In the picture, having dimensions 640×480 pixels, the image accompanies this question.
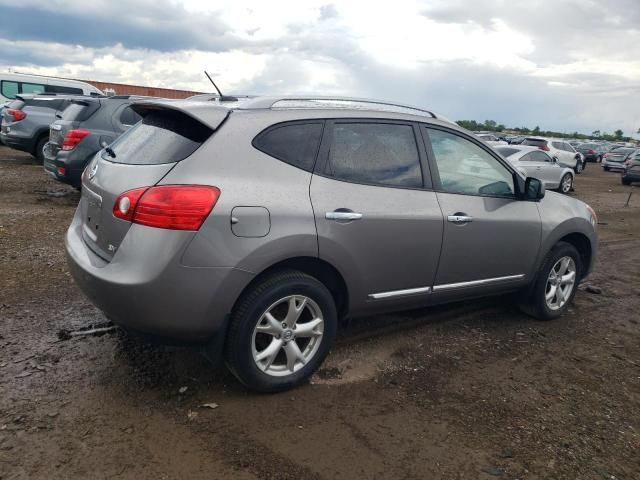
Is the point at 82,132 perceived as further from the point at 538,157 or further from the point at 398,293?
the point at 538,157

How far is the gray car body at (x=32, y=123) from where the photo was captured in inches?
518

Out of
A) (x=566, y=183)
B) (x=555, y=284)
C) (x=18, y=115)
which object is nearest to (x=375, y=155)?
(x=555, y=284)

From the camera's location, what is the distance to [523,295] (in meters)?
4.76

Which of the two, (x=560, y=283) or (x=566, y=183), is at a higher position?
(x=560, y=283)

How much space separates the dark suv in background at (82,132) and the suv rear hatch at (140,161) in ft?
16.2

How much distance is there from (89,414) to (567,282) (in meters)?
4.06

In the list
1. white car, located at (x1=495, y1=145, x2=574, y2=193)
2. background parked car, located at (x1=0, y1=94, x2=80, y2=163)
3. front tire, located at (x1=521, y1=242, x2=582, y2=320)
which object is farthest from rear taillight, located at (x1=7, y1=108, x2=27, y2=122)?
front tire, located at (x1=521, y1=242, x2=582, y2=320)

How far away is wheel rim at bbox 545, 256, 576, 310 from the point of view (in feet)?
15.7

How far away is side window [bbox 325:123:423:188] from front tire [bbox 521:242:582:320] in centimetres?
170

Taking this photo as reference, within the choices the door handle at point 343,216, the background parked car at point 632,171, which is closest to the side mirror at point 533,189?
the door handle at point 343,216

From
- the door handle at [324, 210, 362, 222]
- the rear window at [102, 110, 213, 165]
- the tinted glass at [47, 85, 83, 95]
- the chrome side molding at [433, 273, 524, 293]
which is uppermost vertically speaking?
the rear window at [102, 110, 213, 165]

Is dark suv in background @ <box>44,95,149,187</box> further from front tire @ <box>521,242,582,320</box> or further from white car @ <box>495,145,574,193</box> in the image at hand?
white car @ <box>495,145,574,193</box>

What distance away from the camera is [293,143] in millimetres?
3260

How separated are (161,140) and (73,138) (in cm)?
581
